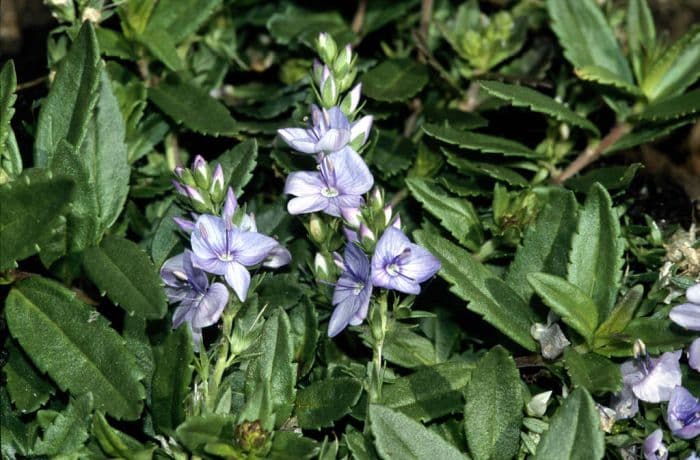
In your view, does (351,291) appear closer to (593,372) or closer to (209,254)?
(209,254)

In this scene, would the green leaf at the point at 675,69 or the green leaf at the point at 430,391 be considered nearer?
the green leaf at the point at 430,391

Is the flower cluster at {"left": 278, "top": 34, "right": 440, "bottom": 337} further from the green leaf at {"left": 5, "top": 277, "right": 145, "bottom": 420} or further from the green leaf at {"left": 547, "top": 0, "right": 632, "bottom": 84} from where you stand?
the green leaf at {"left": 547, "top": 0, "right": 632, "bottom": 84}

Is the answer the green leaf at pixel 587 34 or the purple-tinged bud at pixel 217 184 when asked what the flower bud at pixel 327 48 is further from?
the green leaf at pixel 587 34

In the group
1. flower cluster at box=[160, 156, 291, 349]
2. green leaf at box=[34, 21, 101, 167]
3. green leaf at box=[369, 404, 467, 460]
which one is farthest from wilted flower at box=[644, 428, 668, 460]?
green leaf at box=[34, 21, 101, 167]

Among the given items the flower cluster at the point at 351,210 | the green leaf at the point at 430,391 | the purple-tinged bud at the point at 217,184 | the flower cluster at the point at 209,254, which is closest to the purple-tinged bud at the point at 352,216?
the flower cluster at the point at 351,210

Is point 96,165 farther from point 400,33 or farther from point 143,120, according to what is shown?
point 400,33

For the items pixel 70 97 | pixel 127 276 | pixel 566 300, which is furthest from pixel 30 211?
pixel 566 300
